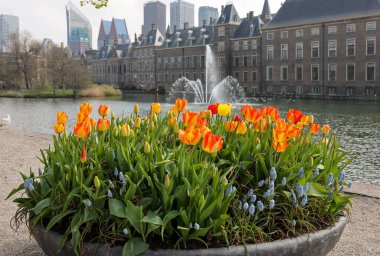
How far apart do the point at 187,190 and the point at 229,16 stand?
5888 cm

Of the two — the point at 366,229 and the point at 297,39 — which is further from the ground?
the point at 297,39

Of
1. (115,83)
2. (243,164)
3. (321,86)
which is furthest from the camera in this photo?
(115,83)

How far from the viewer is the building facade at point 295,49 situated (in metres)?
45.5

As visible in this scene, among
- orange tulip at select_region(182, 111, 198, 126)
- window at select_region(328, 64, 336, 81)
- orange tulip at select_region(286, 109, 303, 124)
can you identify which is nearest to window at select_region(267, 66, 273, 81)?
window at select_region(328, 64, 336, 81)

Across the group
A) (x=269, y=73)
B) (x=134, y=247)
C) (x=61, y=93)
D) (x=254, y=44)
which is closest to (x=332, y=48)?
(x=269, y=73)

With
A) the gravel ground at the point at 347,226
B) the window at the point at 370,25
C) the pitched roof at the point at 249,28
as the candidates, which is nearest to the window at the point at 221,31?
the pitched roof at the point at 249,28

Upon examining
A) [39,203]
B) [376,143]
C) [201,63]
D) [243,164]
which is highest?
[201,63]

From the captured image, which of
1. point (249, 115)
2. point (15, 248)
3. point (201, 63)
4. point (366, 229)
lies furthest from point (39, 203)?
point (201, 63)

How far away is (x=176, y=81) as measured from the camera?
227ft

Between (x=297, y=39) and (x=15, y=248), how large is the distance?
5049 centimetres

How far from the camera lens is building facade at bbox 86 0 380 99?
1791 inches

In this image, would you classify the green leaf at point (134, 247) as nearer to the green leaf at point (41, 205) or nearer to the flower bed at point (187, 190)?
the flower bed at point (187, 190)

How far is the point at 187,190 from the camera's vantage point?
2.50 m

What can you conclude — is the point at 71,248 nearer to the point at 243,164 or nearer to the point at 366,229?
the point at 243,164
